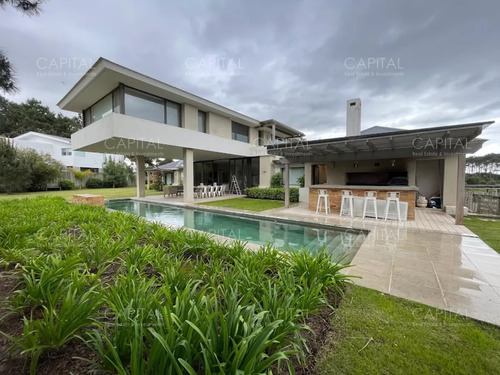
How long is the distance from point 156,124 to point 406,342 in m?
11.1

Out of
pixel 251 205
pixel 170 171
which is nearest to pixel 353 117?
pixel 251 205

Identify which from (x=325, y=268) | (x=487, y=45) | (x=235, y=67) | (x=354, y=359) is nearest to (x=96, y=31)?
(x=235, y=67)

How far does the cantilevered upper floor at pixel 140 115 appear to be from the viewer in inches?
348

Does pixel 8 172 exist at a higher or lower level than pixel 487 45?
lower

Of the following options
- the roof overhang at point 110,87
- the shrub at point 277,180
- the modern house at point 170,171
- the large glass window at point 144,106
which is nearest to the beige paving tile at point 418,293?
the roof overhang at point 110,87

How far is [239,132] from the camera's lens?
16.2 metres

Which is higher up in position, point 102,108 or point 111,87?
point 111,87

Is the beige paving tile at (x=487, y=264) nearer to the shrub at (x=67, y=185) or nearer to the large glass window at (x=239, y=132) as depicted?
the large glass window at (x=239, y=132)

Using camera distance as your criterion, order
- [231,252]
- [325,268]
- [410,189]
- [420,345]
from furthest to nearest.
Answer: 1. [410,189]
2. [231,252]
3. [325,268]
4. [420,345]

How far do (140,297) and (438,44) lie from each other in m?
12.0

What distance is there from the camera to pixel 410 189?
742cm

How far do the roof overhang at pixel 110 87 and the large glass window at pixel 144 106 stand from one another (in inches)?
12.4

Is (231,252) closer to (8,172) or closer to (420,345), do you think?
(420,345)

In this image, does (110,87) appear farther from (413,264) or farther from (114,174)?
(114,174)
